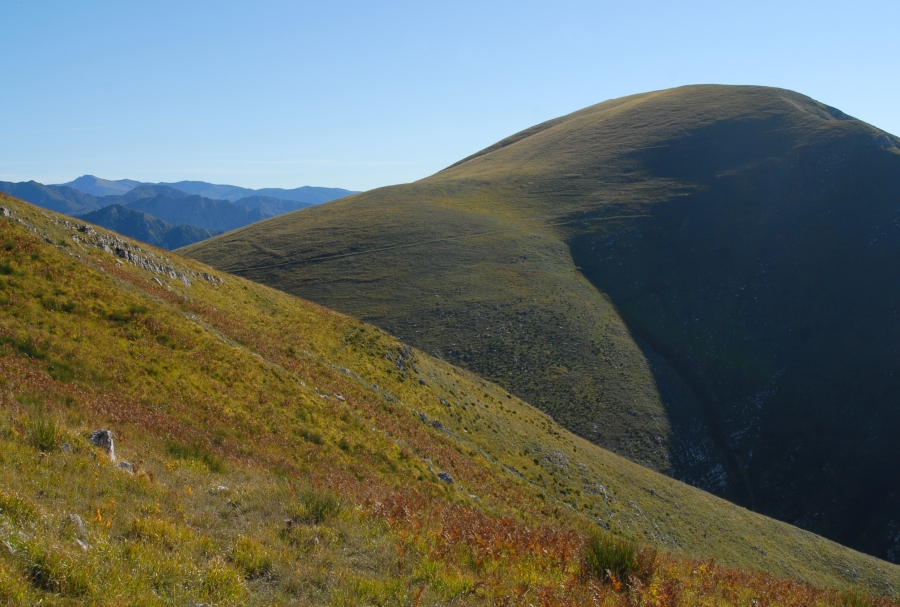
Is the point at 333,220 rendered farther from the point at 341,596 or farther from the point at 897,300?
the point at 341,596

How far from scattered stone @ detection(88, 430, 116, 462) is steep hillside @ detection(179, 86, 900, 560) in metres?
55.4

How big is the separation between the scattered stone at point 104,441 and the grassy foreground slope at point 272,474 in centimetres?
23

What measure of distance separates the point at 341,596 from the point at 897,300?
350 feet

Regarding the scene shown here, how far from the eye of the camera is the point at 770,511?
205ft

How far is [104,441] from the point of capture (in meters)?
11.5

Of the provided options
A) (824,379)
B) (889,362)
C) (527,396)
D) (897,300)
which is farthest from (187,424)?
(897,300)

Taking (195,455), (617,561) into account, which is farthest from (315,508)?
(617,561)

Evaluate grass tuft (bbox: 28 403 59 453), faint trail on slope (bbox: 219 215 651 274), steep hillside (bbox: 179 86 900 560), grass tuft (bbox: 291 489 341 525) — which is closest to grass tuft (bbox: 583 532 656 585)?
grass tuft (bbox: 291 489 341 525)

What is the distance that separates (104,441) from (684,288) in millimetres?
97625

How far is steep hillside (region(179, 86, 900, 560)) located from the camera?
6750 cm

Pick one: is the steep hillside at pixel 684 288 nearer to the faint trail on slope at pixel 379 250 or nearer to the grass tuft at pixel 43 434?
→ the faint trail on slope at pixel 379 250

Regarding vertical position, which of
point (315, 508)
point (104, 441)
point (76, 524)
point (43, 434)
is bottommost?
point (315, 508)

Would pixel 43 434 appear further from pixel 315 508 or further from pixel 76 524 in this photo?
pixel 315 508

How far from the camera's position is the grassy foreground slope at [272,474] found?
313 inches
